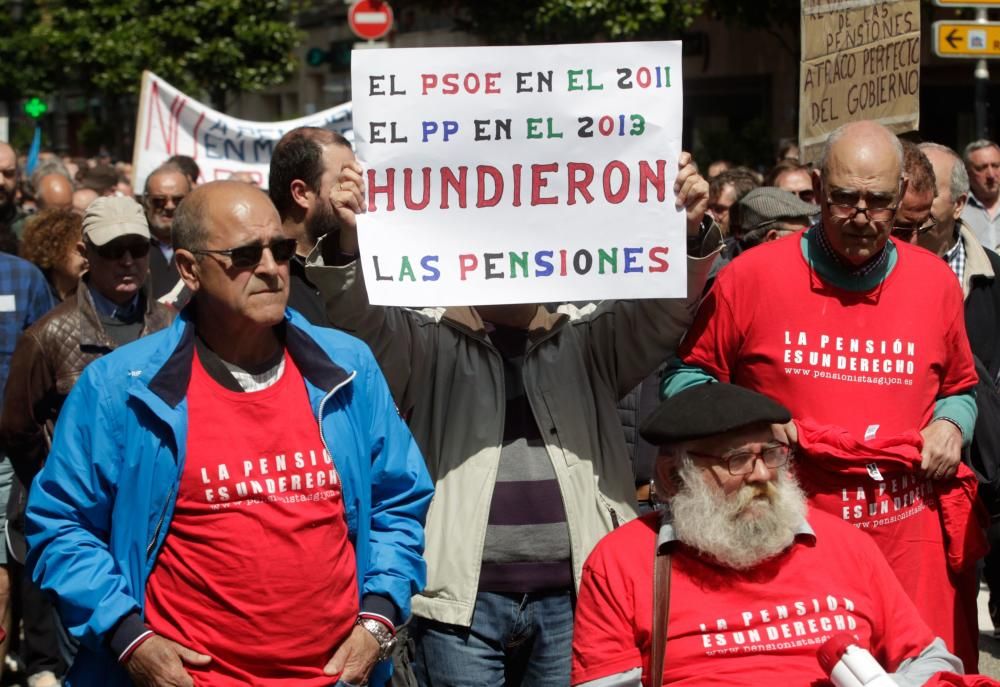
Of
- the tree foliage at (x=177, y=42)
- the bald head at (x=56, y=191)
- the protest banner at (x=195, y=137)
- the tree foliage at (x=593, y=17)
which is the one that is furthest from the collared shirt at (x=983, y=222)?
the tree foliage at (x=177, y=42)

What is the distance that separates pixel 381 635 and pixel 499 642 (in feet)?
1.55

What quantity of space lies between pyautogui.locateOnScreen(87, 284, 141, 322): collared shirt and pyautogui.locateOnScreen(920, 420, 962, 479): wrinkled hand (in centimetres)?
301

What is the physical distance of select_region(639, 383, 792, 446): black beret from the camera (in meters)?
3.59

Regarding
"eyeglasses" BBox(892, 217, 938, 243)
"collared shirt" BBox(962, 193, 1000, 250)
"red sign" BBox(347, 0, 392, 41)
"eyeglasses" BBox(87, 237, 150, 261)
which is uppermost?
"red sign" BBox(347, 0, 392, 41)

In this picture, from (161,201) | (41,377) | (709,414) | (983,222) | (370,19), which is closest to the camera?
(709,414)

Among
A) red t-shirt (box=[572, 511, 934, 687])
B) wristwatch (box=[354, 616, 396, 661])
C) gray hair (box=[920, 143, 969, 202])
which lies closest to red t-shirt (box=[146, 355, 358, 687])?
wristwatch (box=[354, 616, 396, 661])

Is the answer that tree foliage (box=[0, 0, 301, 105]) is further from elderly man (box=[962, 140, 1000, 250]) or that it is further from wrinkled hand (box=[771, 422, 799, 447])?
wrinkled hand (box=[771, 422, 799, 447])

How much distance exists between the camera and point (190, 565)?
11.2ft

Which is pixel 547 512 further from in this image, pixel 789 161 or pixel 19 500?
pixel 789 161

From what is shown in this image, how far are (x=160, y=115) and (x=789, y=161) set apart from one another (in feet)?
14.7

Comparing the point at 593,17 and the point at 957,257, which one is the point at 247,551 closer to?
the point at 957,257

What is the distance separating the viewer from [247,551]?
3.41 m

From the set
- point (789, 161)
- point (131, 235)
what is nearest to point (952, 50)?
point (789, 161)

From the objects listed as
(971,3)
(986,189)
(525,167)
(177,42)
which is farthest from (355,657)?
(177,42)
